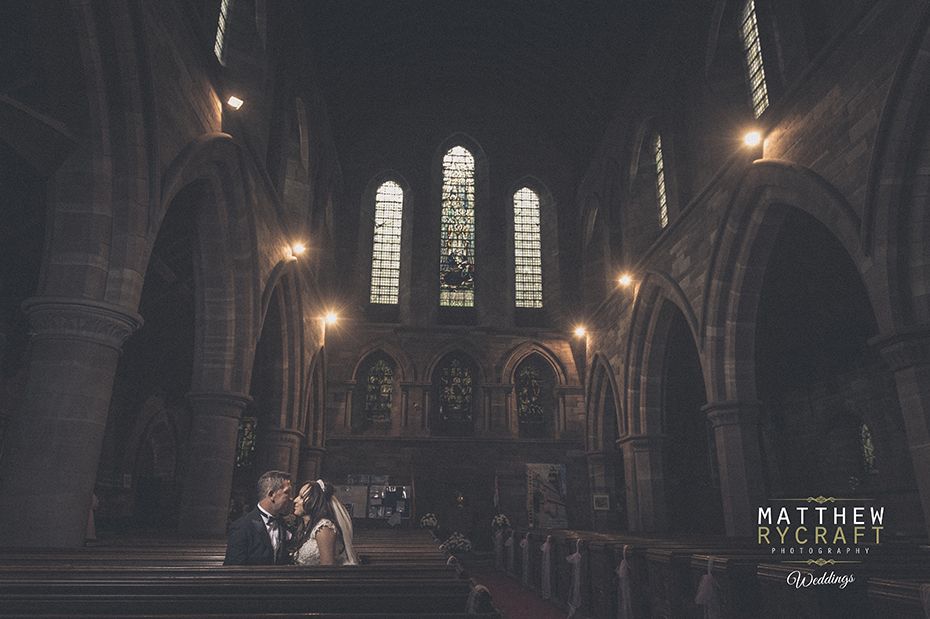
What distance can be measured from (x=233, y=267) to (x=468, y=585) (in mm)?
7367

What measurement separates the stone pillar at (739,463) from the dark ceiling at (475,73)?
9.31 m

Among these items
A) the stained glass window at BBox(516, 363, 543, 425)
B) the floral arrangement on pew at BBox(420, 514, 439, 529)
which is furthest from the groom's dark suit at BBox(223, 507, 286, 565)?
the stained glass window at BBox(516, 363, 543, 425)

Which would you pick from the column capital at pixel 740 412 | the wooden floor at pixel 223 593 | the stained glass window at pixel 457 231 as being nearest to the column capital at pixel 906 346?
the column capital at pixel 740 412

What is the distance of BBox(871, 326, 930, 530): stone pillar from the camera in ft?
19.4

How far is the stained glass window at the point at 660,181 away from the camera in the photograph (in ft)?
43.6

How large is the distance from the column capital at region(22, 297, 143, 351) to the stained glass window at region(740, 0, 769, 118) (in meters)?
9.83

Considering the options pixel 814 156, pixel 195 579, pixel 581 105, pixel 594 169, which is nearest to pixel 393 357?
pixel 594 169

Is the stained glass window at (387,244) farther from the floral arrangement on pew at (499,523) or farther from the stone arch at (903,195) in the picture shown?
the stone arch at (903,195)

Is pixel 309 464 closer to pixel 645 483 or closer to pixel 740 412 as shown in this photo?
pixel 645 483

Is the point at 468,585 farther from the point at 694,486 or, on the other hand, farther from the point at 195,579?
the point at 694,486

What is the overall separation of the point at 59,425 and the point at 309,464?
10.6 m

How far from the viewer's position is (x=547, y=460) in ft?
55.6

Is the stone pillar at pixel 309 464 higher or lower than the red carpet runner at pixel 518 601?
higher

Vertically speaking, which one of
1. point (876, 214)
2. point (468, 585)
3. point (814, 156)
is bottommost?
point (468, 585)
